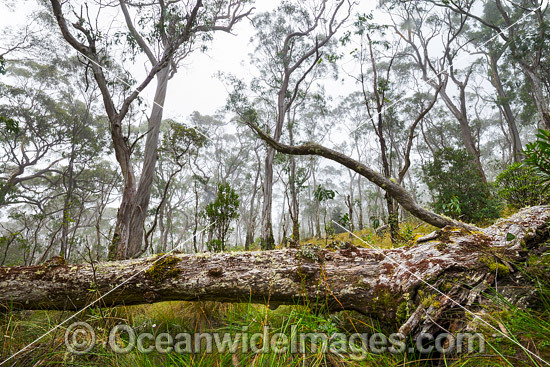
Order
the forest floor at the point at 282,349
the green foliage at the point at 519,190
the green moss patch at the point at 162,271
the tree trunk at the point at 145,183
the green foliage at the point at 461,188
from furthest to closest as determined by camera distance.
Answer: the green foliage at the point at 461,188
the tree trunk at the point at 145,183
the green foliage at the point at 519,190
the green moss patch at the point at 162,271
the forest floor at the point at 282,349

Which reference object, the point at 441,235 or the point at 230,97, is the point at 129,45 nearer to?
the point at 230,97

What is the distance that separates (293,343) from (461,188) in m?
7.30

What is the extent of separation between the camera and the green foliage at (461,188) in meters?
6.05

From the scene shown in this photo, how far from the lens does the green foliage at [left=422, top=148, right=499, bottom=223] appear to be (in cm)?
605

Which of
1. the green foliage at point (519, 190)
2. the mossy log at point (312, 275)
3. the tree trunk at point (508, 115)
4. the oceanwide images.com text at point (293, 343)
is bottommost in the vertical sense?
the oceanwide images.com text at point (293, 343)

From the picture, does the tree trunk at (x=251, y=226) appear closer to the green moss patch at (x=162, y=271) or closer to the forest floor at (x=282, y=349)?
the green moss patch at (x=162, y=271)

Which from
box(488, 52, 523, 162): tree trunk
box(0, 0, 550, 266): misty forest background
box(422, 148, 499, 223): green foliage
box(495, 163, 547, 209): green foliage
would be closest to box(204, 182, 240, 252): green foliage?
box(0, 0, 550, 266): misty forest background

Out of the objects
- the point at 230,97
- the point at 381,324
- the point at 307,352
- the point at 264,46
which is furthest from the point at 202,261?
the point at 264,46

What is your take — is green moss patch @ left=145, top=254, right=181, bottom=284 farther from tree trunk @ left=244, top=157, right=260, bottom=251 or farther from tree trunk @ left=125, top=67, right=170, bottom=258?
tree trunk @ left=244, top=157, right=260, bottom=251

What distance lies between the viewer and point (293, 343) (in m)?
1.37
